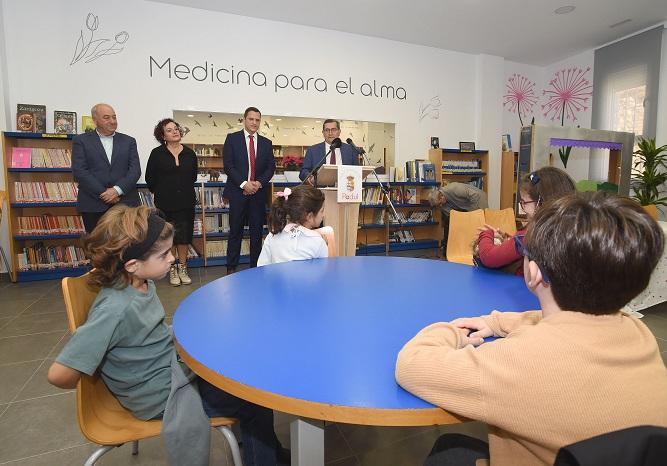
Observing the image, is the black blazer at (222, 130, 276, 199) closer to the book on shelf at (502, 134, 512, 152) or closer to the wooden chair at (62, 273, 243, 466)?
the wooden chair at (62, 273, 243, 466)

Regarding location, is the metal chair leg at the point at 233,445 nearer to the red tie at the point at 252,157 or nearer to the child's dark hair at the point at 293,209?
the child's dark hair at the point at 293,209

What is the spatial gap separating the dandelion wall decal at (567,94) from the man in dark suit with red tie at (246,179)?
237 inches

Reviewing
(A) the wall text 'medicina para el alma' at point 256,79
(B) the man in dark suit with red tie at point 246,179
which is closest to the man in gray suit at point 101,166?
(B) the man in dark suit with red tie at point 246,179

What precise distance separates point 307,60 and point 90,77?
286cm

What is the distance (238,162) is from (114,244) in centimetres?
331

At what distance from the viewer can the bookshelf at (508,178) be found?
7117 mm

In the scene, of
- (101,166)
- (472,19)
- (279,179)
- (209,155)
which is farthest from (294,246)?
(209,155)

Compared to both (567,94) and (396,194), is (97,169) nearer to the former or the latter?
(396,194)

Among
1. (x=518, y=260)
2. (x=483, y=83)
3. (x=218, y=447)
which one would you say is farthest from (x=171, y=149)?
(x=483, y=83)

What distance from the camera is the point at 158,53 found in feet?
16.7

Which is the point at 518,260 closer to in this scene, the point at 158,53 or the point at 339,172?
the point at 339,172

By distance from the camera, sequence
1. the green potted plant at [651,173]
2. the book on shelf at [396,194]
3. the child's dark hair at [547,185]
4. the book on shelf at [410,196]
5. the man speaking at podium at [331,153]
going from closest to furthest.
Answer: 1. the child's dark hair at [547,185]
2. the man speaking at podium at [331,153]
3. the green potted plant at [651,173]
4. the book on shelf at [396,194]
5. the book on shelf at [410,196]

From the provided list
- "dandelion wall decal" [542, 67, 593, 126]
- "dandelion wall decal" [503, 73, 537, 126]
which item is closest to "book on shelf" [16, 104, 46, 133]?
"dandelion wall decal" [503, 73, 537, 126]

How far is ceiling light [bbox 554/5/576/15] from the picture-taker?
5.30 m
